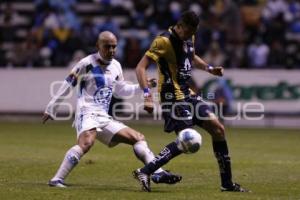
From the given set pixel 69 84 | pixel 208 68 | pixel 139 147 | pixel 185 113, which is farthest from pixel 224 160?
pixel 69 84

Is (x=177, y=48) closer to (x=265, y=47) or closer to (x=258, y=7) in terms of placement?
(x=265, y=47)

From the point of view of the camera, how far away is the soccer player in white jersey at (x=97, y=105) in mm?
11828

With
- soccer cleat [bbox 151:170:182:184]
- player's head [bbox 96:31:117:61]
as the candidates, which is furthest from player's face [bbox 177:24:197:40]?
soccer cleat [bbox 151:170:182:184]

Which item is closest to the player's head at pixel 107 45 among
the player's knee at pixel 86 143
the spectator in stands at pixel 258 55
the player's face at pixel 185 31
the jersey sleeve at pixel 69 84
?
the jersey sleeve at pixel 69 84

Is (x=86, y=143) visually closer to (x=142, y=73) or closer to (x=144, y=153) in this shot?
(x=144, y=153)

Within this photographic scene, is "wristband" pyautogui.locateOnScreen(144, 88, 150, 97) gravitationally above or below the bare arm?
below

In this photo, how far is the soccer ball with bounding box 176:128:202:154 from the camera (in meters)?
11.1

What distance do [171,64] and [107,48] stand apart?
1.02m

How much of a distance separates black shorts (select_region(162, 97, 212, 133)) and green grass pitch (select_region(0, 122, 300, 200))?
0.86 m

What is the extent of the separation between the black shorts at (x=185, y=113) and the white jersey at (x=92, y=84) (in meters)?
0.91

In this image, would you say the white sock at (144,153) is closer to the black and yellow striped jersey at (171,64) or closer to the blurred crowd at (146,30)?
the black and yellow striped jersey at (171,64)

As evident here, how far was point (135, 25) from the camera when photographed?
106 ft

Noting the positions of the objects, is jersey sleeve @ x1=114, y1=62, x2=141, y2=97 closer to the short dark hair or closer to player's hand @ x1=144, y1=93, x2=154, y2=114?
player's hand @ x1=144, y1=93, x2=154, y2=114

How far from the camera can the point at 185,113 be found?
11.4 metres
